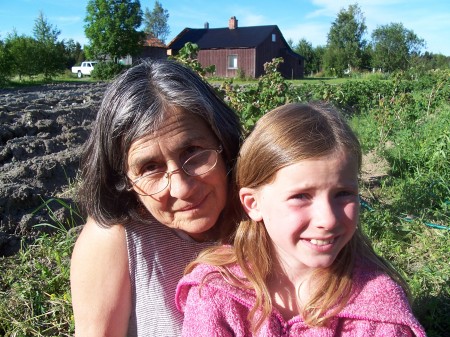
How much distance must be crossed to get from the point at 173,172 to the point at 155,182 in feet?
0.23

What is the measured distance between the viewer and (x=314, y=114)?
1.50 m

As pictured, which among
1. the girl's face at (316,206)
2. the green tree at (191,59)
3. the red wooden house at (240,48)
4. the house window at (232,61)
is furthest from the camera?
A: the house window at (232,61)

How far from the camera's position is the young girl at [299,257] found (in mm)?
1377

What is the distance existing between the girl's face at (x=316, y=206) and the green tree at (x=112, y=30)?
48335 millimetres

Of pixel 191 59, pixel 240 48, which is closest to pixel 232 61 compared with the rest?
pixel 240 48

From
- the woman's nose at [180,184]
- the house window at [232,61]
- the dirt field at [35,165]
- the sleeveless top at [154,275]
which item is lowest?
the house window at [232,61]

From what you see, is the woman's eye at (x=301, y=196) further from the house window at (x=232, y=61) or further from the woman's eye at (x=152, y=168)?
the house window at (x=232, y=61)

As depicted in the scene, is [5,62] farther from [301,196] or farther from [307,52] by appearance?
[307,52]

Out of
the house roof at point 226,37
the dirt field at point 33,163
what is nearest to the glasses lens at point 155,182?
the dirt field at point 33,163

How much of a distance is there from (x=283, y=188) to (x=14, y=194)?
3.15 metres

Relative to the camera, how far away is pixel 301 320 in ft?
4.77

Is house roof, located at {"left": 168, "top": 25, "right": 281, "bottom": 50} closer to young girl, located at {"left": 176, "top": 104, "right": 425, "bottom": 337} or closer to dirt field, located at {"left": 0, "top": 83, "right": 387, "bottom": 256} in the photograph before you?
dirt field, located at {"left": 0, "top": 83, "right": 387, "bottom": 256}

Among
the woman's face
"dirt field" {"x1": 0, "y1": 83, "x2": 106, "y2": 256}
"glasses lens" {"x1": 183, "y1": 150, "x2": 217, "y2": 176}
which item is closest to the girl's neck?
the woman's face

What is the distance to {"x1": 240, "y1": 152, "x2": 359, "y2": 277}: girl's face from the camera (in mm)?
1355
